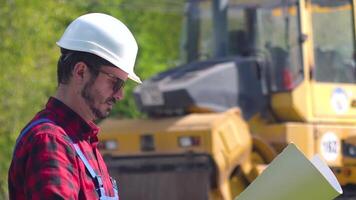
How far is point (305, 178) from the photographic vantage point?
3.22m

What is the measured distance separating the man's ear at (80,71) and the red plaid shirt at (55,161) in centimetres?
10

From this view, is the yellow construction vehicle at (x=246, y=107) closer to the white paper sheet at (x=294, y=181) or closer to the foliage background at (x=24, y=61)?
the foliage background at (x=24, y=61)

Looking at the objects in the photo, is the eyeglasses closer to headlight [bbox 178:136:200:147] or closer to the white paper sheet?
the white paper sheet

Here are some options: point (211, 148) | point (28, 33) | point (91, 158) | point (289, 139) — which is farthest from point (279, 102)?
point (91, 158)

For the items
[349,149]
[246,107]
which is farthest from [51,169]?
[349,149]

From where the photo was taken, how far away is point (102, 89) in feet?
11.1

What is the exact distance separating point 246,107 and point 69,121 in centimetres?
751

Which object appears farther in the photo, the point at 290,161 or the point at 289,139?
the point at 289,139

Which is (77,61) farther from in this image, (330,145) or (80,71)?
(330,145)

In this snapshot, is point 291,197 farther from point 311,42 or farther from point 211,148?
point 311,42

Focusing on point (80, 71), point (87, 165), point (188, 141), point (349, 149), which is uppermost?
point (80, 71)

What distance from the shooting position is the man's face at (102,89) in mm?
3369

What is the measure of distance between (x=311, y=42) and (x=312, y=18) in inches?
9.9

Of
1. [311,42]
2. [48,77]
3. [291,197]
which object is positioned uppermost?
[291,197]
